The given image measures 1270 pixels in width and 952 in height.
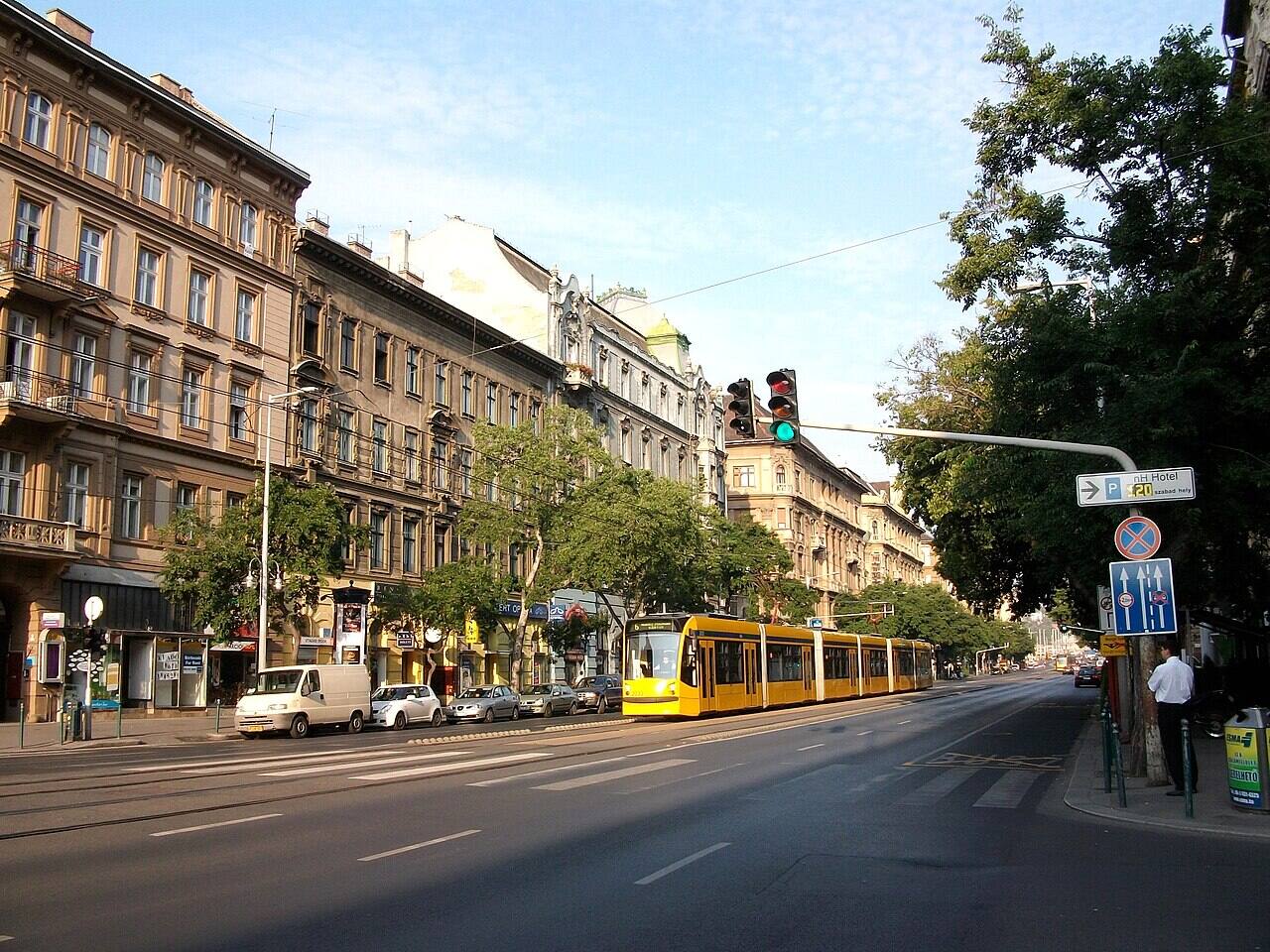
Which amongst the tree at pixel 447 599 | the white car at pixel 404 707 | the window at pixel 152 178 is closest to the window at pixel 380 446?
the tree at pixel 447 599

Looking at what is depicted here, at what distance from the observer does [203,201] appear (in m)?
40.2

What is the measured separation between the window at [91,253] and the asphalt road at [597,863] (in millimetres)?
20738

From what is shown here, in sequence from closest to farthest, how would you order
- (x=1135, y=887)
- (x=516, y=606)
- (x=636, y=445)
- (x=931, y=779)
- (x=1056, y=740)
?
(x=1135, y=887) → (x=931, y=779) → (x=1056, y=740) → (x=516, y=606) → (x=636, y=445)

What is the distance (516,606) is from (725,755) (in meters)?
35.1

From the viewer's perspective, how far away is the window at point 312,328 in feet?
146

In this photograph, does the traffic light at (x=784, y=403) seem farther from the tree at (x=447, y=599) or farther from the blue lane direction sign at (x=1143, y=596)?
the tree at (x=447, y=599)

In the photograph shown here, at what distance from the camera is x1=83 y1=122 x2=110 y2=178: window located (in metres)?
35.7

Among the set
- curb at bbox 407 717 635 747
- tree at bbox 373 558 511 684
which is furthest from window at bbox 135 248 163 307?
curb at bbox 407 717 635 747

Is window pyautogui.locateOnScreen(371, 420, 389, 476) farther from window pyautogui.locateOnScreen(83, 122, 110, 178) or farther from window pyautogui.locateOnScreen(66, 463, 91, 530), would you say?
window pyautogui.locateOnScreen(83, 122, 110, 178)

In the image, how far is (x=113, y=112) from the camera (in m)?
36.5

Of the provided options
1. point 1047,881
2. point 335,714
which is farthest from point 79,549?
point 1047,881

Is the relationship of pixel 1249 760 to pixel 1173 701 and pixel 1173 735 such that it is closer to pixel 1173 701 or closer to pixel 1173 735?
pixel 1173 701

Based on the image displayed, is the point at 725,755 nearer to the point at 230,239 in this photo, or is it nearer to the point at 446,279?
the point at 230,239

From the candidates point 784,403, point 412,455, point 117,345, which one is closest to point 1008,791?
point 784,403
